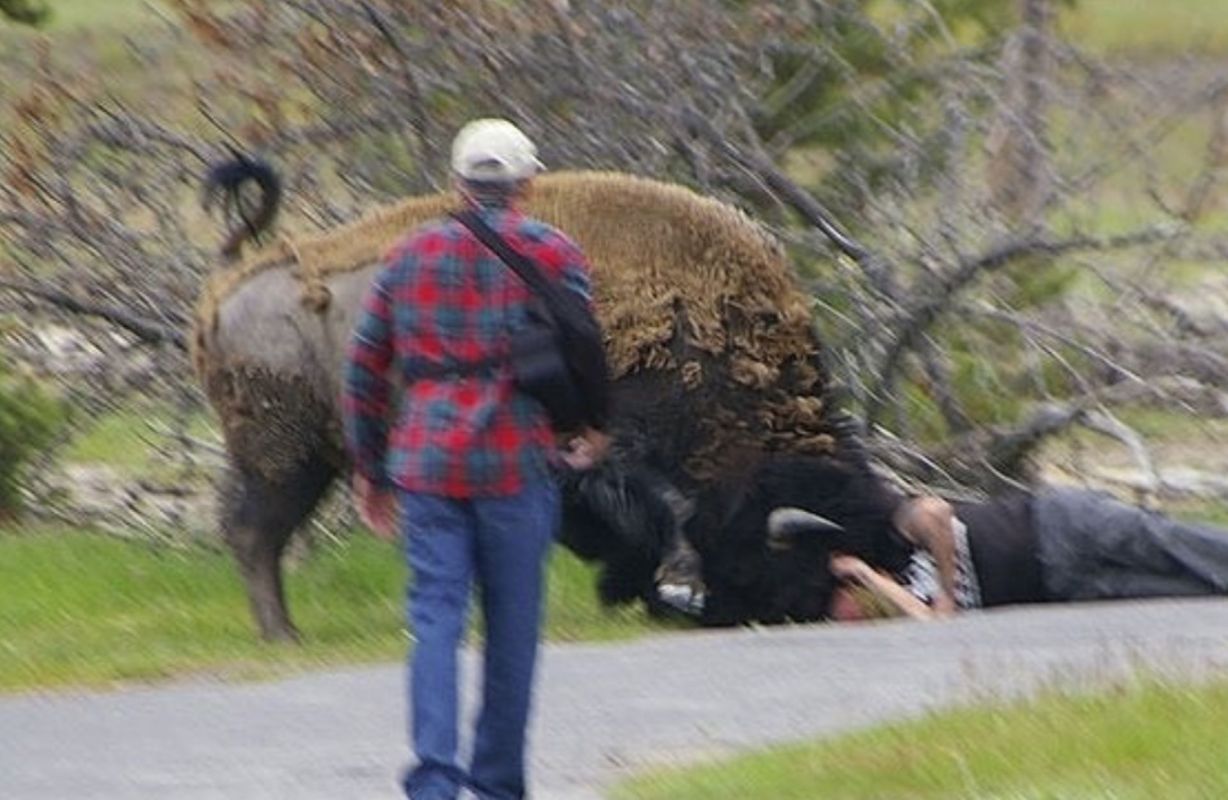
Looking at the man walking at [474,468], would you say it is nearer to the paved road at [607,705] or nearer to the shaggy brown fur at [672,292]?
the paved road at [607,705]

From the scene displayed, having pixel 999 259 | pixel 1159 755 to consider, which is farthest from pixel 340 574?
pixel 1159 755

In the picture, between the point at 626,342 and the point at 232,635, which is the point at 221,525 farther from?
the point at 626,342

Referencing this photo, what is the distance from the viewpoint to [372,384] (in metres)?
8.90

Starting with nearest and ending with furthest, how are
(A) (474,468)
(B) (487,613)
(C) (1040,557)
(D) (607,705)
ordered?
1. (A) (474,468)
2. (B) (487,613)
3. (D) (607,705)
4. (C) (1040,557)

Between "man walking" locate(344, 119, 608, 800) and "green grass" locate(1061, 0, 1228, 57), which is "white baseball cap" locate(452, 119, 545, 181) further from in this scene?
"green grass" locate(1061, 0, 1228, 57)

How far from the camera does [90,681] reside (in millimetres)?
11992

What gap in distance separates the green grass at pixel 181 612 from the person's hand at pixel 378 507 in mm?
2882

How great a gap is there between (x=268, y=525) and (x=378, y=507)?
445cm

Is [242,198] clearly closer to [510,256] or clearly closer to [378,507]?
[378,507]

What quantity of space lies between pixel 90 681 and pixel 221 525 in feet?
6.85

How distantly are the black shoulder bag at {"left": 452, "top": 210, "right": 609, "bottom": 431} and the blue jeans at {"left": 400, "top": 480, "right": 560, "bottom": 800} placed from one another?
25 cm

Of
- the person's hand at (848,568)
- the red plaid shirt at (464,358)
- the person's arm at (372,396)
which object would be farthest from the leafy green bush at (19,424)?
the red plaid shirt at (464,358)

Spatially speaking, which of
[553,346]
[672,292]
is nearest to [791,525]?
[672,292]

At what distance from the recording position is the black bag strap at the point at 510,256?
337 inches
